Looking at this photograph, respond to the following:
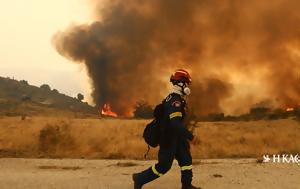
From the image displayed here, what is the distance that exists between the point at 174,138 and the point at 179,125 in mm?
372

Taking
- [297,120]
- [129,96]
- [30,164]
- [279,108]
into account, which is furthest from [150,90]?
[30,164]

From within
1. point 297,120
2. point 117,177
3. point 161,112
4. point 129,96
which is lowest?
point 117,177

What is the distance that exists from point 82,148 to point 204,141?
5.25 meters

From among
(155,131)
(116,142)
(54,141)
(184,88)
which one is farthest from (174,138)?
(116,142)

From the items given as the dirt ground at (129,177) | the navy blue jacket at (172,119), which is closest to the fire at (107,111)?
the dirt ground at (129,177)

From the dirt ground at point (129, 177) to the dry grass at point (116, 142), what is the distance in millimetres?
5309

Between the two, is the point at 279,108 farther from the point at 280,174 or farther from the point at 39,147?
the point at 280,174

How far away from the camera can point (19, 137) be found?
937 inches

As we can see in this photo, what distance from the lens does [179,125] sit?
26.3 feet

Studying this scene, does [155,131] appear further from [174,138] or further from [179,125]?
[179,125]

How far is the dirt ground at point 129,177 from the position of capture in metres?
9.52

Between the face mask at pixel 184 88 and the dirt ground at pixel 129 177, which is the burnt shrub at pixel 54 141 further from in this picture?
the face mask at pixel 184 88

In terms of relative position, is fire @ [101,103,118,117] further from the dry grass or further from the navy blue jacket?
the navy blue jacket

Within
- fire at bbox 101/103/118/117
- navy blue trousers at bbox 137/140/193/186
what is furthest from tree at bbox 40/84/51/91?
navy blue trousers at bbox 137/140/193/186
